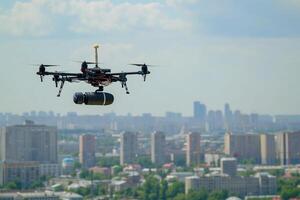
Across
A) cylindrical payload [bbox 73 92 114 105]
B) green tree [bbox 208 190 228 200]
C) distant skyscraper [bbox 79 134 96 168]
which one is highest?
distant skyscraper [bbox 79 134 96 168]

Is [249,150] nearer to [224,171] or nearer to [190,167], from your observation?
[190,167]

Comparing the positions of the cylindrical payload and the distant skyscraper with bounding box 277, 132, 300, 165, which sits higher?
the distant skyscraper with bounding box 277, 132, 300, 165

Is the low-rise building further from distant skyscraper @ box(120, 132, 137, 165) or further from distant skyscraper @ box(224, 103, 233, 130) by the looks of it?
distant skyscraper @ box(224, 103, 233, 130)

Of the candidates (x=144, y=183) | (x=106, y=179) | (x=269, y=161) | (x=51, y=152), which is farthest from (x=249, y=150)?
(x=144, y=183)

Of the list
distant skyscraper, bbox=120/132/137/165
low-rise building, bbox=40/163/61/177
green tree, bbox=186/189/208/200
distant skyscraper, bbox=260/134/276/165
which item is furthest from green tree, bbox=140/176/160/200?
distant skyscraper, bbox=260/134/276/165

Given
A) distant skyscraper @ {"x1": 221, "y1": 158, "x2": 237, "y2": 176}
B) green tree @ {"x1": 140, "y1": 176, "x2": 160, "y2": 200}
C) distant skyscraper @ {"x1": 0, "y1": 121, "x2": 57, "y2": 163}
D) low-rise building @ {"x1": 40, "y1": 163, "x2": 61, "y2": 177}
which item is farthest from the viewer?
distant skyscraper @ {"x1": 0, "y1": 121, "x2": 57, "y2": 163}

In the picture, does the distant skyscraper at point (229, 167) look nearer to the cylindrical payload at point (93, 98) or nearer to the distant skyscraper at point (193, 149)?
the distant skyscraper at point (193, 149)

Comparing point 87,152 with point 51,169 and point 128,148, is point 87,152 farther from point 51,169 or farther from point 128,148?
point 51,169
